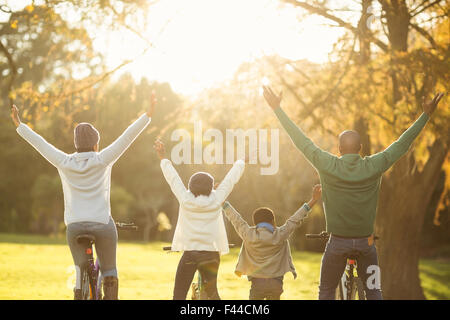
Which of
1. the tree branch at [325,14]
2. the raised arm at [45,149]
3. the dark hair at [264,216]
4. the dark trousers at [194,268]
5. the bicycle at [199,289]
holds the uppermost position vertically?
the tree branch at [325,14]

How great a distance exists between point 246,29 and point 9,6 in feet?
12.9

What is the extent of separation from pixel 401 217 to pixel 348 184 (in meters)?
7.41

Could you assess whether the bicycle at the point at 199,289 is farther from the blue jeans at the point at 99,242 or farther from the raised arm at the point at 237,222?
the blue jeans at the point at 99,242

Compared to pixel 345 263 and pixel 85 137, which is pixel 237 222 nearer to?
pixel 345 263

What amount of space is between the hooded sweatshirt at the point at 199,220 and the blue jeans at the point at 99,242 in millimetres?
627

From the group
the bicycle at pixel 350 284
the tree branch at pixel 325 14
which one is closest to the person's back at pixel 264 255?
the bicycle at pixel 350 284

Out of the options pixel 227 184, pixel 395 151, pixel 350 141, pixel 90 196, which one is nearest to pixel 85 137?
pixel 90 196

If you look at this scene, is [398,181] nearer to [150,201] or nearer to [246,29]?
[246,29]

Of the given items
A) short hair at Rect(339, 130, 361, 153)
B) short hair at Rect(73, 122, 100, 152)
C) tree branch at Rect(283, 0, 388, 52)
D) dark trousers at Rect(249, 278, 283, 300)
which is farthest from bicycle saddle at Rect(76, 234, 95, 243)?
tree branch at Rect(283, 0, 388, 52)

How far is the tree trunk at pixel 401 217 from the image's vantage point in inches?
475

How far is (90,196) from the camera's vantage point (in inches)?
213

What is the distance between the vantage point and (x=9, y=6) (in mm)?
9914

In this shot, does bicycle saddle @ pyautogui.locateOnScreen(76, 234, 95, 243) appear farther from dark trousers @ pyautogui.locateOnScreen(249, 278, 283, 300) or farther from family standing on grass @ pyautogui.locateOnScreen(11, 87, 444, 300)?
dark trousers @ pyautogui.locateOnScreen(249, 278, 283, 300)

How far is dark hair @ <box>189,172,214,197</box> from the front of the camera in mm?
5766
